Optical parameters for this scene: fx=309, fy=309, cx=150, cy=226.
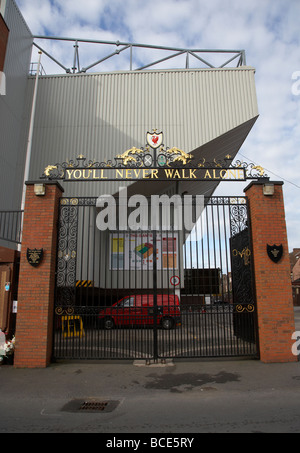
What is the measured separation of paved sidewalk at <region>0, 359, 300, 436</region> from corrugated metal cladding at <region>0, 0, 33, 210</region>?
9.19 meters

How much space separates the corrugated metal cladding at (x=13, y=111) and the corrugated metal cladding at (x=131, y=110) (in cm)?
72

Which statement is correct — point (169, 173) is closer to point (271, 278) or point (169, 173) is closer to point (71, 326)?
point (271, 278)

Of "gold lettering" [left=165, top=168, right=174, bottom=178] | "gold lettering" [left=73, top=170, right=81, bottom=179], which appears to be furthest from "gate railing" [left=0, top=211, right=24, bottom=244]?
"gold lettering" [left=165, top=168, right=174, bottom=178]

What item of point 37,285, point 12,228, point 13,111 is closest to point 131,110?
point 13,111

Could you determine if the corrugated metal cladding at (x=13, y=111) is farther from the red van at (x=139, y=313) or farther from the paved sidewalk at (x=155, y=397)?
the paved sidewalk at (x=155, y=397)

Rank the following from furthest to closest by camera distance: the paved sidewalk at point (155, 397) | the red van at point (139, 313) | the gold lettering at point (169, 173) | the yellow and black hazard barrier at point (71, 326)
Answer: the gold lettering at point (169, 173) → the yellow and black hazard barrier at point (71, 326) → the red van at point (139, 313) → the paved sidewalk at point (155, 397)

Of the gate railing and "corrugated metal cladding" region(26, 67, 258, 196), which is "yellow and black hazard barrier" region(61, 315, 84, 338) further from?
"corrugated metal cladding" region(26, 67, 258, 196)

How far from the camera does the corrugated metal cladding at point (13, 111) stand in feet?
43.3

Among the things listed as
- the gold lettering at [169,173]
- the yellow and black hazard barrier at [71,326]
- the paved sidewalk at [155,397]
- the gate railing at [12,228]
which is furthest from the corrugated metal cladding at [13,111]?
the paved sidewalk at [155,397]

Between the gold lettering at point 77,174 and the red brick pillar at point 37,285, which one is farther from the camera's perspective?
the gold lettering at point 77,174

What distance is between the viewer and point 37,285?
6.53m

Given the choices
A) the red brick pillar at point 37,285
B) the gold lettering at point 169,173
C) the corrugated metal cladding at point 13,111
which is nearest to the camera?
the red brick pillar at point 37,285

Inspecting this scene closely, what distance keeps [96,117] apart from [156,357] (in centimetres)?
1165
